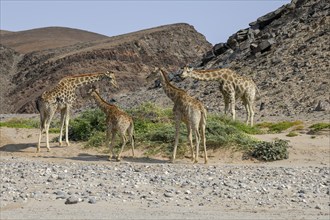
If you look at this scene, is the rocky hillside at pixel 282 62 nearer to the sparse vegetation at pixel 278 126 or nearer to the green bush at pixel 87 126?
the sparse vegetation at pixel 278 126

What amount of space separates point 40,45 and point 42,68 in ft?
103

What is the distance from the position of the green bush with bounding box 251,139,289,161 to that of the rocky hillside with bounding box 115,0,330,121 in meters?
9.59

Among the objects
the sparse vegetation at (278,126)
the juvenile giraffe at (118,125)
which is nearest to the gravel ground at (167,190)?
the juvenile giraffe at (118,125)

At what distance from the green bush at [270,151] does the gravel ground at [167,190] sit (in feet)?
4.47

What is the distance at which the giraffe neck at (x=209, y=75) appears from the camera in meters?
24.5

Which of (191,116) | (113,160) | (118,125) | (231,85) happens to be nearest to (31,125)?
(231,85)

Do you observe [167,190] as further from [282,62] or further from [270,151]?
[282,62]

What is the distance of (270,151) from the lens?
20.2m

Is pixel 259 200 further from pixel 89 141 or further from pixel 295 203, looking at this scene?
pixel 89 141

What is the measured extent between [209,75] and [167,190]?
11.0 meters

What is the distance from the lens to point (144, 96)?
1890 inches

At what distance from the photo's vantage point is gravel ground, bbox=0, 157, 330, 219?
42.6 ft

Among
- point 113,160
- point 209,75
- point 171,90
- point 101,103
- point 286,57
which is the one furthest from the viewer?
point 286,57

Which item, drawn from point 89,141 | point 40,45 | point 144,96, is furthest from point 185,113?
point 40,45
